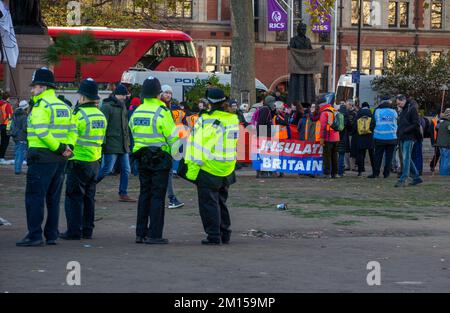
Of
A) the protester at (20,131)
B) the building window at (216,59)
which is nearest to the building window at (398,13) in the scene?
the building window at (216,59)

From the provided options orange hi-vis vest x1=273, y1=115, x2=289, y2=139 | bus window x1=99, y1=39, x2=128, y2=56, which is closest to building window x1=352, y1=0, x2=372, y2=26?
bus window x1=99, y1=39, x2=128, y2=56

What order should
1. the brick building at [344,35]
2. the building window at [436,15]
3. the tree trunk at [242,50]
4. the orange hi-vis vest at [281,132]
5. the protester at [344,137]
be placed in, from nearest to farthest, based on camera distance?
the orange hi-vis vest at [281,132] → the protester at [344,137] → the tree trunk at [242,50] → the brick building at [344,35] → the building window at [436,15]

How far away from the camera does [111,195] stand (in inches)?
832

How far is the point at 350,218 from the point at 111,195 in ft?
17.0

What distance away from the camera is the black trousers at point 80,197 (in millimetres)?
14297

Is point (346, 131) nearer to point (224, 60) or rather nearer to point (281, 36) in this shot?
point (224, 60)

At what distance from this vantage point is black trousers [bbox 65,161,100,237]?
14.3 meters

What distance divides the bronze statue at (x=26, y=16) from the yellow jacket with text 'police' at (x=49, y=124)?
19.2 metres

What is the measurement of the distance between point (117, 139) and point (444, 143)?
1269 cm

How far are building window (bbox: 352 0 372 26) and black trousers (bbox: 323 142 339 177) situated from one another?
4936 centimetres

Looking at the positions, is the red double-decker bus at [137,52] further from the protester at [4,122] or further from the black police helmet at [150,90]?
the black police helmet at [150,90]

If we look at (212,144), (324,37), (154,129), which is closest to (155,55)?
(324,37)
